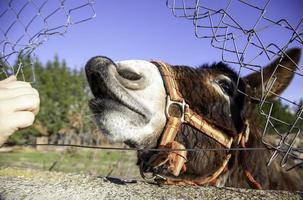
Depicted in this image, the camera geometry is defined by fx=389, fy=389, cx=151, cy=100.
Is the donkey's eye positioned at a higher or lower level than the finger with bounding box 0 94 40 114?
lower

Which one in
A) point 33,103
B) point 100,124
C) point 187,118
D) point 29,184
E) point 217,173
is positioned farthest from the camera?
point 29,184

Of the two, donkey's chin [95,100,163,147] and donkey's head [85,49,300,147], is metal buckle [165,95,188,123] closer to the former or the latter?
donkey's head [85,49,300,147]

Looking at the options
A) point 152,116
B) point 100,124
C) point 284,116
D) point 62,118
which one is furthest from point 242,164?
point 62,118

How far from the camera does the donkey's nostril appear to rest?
2.52 metres

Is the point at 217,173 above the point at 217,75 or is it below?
below

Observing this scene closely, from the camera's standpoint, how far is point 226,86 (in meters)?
3.11

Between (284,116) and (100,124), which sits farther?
(284,116)

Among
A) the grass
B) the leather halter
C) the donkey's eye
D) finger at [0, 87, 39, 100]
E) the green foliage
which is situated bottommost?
the green foliage

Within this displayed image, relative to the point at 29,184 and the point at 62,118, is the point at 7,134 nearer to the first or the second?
the point at 29,184

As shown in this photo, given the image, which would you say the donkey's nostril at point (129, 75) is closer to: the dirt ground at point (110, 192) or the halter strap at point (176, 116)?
the halter strap at point (176, 116)

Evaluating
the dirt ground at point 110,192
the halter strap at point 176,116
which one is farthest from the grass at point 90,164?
the halter strap at point 176,116

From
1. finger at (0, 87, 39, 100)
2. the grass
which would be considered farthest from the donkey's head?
the grass

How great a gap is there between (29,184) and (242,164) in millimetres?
1804

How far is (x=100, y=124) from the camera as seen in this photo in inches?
101
